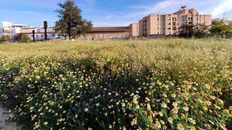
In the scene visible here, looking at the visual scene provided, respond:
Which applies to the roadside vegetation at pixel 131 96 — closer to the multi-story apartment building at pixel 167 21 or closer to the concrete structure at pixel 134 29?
the multi-story apartment building at pixel 167 21

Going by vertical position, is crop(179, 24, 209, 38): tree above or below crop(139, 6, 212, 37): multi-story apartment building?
A: below

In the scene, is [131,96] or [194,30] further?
[194,30]

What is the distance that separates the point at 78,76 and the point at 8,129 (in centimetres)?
166

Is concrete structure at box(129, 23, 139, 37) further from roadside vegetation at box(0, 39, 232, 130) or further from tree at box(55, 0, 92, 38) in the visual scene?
roadside vegetation at box(0, 39, 232, 130)

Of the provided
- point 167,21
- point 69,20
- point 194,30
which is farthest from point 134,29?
point 194,30

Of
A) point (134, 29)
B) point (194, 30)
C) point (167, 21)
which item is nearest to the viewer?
point (194, 30)

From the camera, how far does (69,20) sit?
40.8 m

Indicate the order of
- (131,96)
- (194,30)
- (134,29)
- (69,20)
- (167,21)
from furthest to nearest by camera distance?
1. (134,29)
2. (167,21)
3. (69,20)
4. (194,30)
5. (131,96)

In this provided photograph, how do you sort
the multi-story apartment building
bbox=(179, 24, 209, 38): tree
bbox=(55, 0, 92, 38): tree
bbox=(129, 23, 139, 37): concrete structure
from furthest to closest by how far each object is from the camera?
1. bbox=(129, 23, 139, 37): concrete structure
2. the multi-story apartment building
3. bbox=(55, 0, 92, 38): tree
4. bbox=(179, 24, 209, 38): tree

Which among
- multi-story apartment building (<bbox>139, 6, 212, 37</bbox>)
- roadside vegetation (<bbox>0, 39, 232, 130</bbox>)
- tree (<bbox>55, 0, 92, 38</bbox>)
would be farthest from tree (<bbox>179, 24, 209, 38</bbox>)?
multi-story apartment building (<bbox>139, 6, 212, 37</bbox>)

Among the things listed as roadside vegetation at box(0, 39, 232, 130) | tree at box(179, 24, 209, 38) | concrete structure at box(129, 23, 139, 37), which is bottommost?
roadside vegetation at box(0, 39, 232, 130)

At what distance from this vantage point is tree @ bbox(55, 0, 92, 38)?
132 ft

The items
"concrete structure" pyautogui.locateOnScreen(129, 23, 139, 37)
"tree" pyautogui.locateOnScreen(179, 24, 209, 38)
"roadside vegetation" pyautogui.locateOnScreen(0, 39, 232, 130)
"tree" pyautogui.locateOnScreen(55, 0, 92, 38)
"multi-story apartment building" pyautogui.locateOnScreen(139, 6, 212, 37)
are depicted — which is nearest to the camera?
"roadside vegetation" pyautogui.locateOnScreen(0, 39, 232, 130)

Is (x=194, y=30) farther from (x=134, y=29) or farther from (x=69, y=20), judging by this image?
(x=134, y=29)
